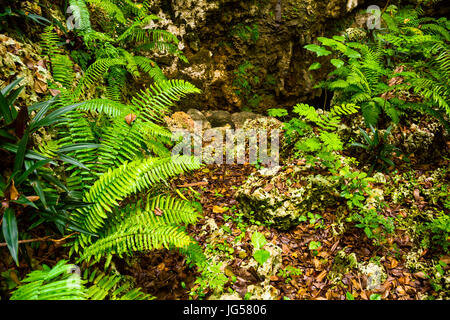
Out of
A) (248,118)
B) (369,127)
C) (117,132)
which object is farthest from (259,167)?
(117,132)

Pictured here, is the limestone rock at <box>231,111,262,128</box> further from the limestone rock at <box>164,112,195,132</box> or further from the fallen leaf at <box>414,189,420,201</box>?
the fallen leaf at <box>414,189,420,201</box>

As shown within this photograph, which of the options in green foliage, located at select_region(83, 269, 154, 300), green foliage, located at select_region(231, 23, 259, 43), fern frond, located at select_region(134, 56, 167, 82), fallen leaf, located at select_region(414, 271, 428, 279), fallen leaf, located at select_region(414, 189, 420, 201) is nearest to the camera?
green foliage, located at select_region(83, 269, 154, 300)

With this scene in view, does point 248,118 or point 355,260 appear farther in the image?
point 248,118

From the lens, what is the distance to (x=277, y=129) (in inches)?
156

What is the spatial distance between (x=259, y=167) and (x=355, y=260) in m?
1.75

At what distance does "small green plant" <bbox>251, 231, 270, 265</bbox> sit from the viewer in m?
2.22

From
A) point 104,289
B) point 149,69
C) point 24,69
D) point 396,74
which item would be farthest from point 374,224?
point 24,69

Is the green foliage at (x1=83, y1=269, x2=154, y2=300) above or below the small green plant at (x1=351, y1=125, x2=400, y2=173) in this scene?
below

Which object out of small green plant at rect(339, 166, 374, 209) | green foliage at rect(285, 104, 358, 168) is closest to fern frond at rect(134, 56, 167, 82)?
green foliage at rect(285, 104, 358, 168)

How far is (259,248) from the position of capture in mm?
2385

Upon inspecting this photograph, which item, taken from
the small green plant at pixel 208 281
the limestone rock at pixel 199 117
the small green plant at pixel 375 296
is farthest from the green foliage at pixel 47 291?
the limestone rock at pixel 199 117
